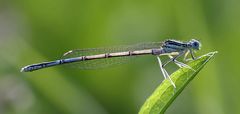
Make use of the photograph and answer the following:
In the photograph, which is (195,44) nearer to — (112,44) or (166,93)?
(112,44)

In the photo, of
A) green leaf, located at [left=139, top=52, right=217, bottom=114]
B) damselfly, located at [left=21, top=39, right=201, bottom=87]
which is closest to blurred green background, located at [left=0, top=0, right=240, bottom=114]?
damselfly, located at [left=21, top=39, right=201, bottom=87]

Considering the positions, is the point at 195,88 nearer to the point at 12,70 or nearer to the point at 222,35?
the point at 222,35

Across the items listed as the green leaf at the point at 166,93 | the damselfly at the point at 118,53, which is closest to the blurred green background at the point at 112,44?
the damselfly at the point at 118,53

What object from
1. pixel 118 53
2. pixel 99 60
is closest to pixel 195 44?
pixel 118 53

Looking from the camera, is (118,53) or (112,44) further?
(112,44)

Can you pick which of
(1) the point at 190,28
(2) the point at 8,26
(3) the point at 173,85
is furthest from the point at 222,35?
(2) the point at 8,26

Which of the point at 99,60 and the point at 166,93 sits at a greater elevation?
the point at 166,93

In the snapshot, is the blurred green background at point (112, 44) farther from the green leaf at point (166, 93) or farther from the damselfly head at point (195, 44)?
the green leaf at point (166, 93)
